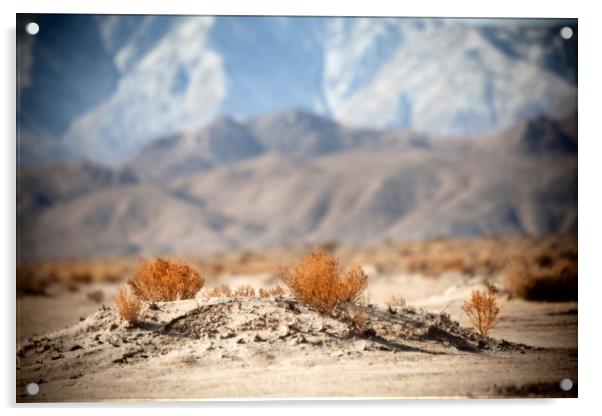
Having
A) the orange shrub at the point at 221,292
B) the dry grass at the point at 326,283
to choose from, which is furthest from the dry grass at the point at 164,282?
the dry grass at the point at 326,283

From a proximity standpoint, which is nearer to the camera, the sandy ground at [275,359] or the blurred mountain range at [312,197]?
the sandy ground at [275,359]

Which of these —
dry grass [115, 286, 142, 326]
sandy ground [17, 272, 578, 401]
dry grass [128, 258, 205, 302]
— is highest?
dry grass [128, 258, 205, 302]

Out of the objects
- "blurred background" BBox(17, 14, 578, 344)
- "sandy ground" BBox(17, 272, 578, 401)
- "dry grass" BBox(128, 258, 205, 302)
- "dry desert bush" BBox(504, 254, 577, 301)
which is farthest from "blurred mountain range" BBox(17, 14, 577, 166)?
"sandy ground" BBox(17, 272, 578, 401)

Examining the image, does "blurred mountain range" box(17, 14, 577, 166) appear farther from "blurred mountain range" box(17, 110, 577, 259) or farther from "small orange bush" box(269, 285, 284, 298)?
"small orange bush" box(269, 285, 284, 298)

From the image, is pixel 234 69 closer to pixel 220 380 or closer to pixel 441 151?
pixel 441 151

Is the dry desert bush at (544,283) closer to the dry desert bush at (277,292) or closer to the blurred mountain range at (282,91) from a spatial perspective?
the dry desert bush at (277,292)

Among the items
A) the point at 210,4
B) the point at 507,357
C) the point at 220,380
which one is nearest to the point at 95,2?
the point at 210,4
